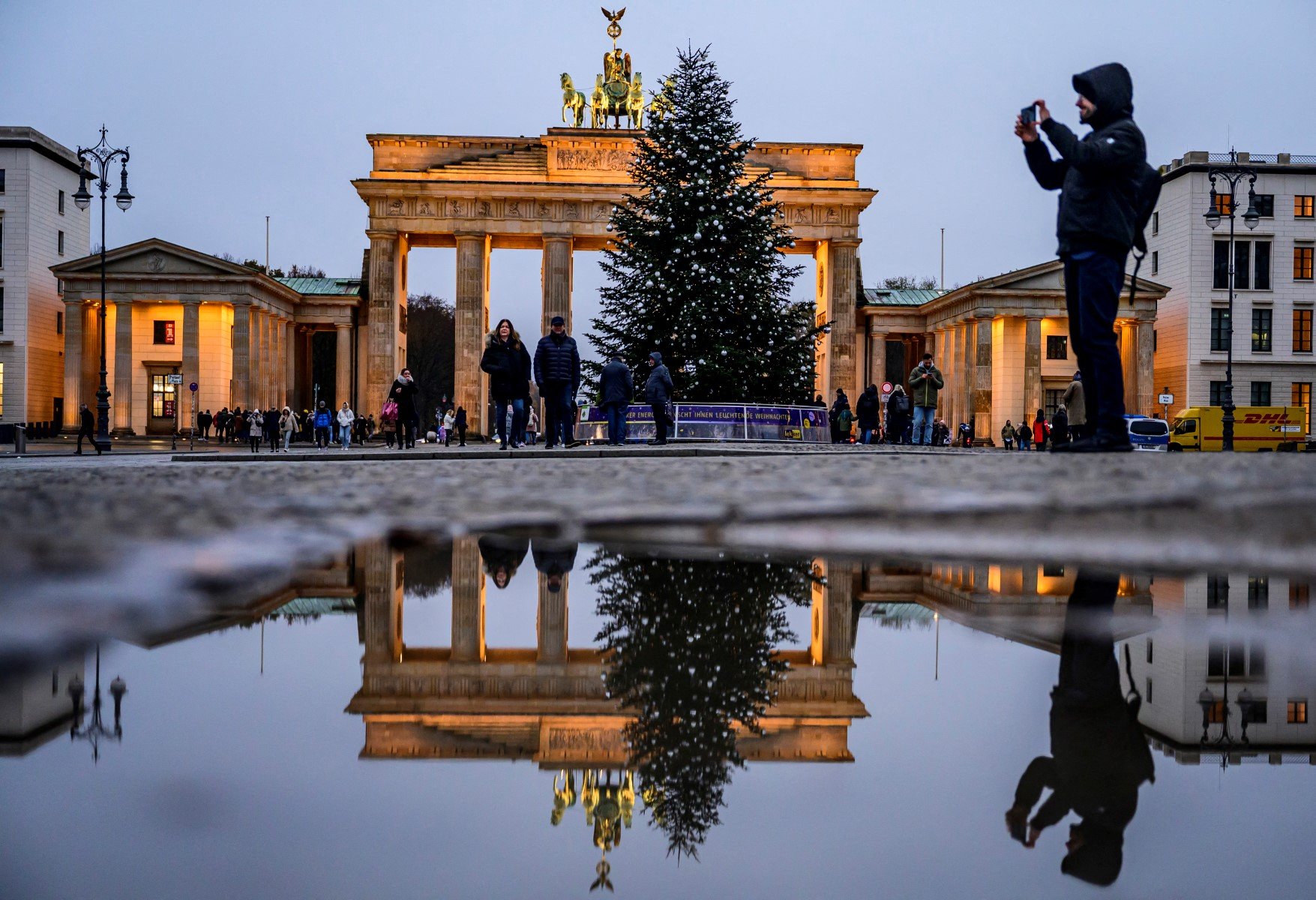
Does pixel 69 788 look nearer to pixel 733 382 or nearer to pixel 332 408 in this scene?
pixel 733 382

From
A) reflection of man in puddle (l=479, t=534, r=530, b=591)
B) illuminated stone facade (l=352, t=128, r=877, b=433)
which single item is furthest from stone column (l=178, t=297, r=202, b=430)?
reflection of man in puddle (l=479, t=534, r=530, b=591)

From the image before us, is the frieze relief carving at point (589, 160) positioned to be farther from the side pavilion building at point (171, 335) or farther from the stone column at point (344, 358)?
the stone column at point (344, 358)

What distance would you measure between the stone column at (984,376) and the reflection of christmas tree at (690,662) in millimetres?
58556

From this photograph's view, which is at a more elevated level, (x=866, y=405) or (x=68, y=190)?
(x=68, y=190)

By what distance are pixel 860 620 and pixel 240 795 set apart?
4.20ft

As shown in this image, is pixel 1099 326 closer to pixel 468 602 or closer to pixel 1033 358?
pixel 468 602

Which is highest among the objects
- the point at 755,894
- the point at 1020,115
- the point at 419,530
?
the point at 1020,115

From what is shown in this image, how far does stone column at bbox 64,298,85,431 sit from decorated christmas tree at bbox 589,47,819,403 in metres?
39.7

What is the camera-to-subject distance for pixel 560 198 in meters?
60.4

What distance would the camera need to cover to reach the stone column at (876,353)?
222 ft

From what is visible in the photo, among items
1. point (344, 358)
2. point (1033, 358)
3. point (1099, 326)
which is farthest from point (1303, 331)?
point (1099, 326)

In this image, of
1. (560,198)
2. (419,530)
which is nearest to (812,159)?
(560,198)

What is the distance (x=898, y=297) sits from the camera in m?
71.6

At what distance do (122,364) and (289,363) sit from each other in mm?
9586
